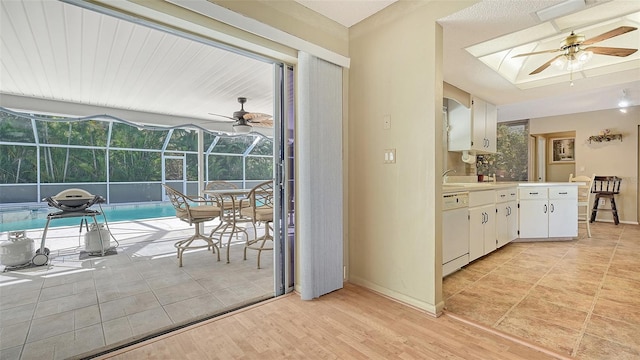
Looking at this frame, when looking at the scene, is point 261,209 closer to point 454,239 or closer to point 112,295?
point 112,295

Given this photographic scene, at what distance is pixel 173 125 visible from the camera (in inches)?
230

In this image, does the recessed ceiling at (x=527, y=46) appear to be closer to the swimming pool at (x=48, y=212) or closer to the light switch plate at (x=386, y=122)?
the light switch plate at (x=386, y=122)

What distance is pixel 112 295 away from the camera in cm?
241

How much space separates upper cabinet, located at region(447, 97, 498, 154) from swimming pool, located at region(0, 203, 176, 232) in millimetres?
6599

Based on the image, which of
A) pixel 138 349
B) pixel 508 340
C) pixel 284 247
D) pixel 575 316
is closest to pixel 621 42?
pixel 575 316

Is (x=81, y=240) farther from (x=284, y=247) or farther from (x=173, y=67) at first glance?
(x=284, y=247)

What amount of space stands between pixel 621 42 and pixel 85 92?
724 centimetres

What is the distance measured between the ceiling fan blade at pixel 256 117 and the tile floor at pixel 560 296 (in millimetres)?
3625

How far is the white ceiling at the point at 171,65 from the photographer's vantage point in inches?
85.5

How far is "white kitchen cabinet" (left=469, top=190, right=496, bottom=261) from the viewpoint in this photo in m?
3.00

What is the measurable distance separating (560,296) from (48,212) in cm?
743

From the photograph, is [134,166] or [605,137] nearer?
[605,137]

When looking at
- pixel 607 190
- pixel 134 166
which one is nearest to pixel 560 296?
pixel 607 190

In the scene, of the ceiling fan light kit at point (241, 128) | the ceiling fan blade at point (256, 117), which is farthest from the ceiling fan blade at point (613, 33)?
the ceiling fan light kit at point (241, 128)
